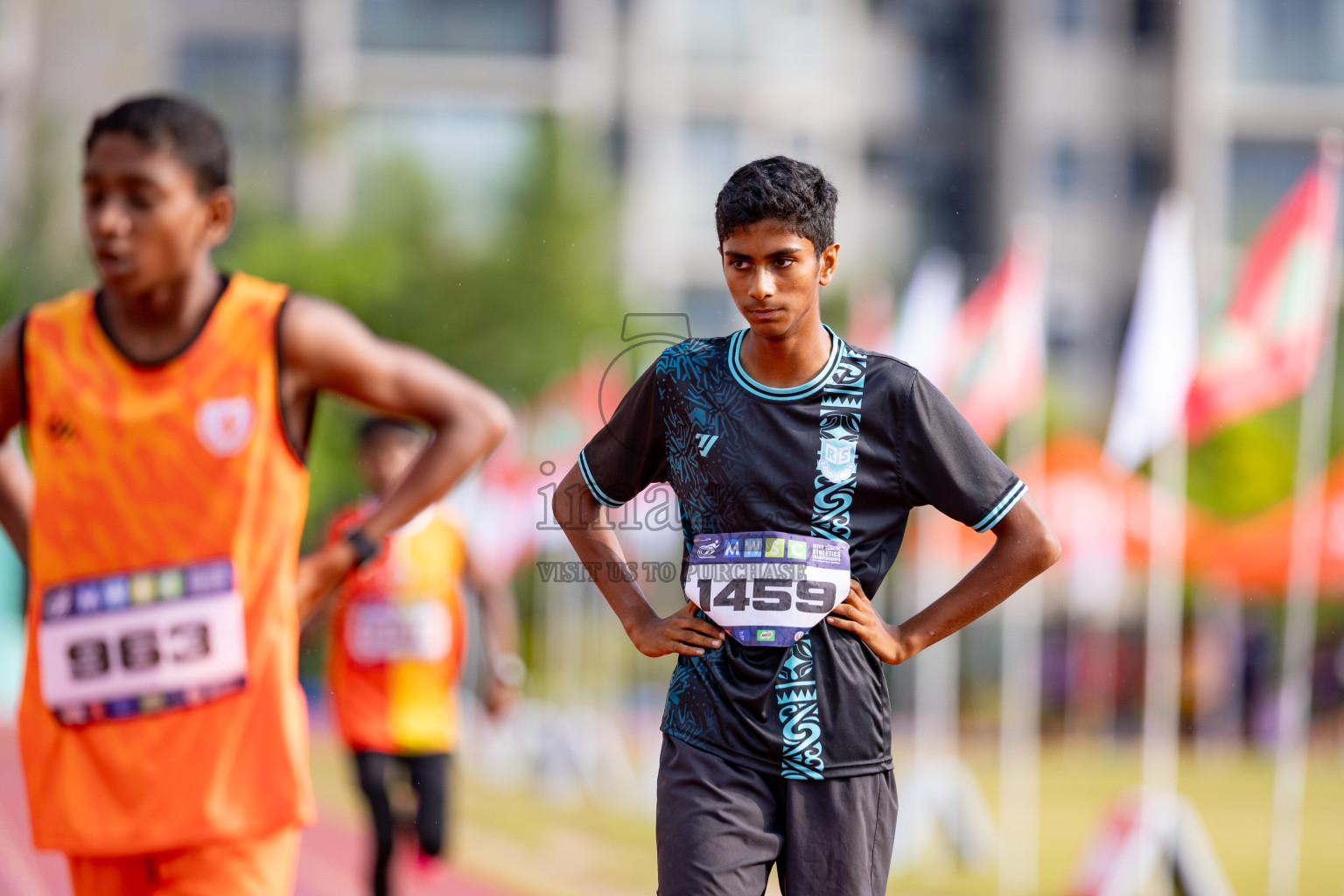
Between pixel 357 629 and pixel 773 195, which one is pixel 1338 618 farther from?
pixel 773 195

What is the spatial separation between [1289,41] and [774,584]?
4136cm

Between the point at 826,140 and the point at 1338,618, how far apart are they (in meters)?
19.0

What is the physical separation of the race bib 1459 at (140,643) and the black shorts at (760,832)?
93cm

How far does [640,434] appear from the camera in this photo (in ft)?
12.6

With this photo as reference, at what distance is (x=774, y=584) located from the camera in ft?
11.6

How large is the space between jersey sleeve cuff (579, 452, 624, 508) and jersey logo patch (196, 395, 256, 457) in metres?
0.80

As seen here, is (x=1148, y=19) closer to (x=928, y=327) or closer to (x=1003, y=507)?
(x=928, y=327)

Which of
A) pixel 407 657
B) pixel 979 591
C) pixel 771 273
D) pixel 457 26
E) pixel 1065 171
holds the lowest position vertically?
pixel 407 657

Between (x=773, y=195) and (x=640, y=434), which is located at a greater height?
(x=773, y=195)

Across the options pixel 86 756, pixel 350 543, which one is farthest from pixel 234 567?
pixel 86 756

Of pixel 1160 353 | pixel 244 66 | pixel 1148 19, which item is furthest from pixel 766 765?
pixel 1148 19

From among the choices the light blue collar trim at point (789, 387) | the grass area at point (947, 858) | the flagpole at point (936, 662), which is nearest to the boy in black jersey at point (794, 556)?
the light blue collar trim at point (789, 387)

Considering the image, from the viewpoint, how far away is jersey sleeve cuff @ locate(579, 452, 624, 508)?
388cm

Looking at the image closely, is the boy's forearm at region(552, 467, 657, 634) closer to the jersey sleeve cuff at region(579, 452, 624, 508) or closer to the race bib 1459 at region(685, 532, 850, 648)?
the jersey sleeve cuff at region(579, 452, 624, 508)
